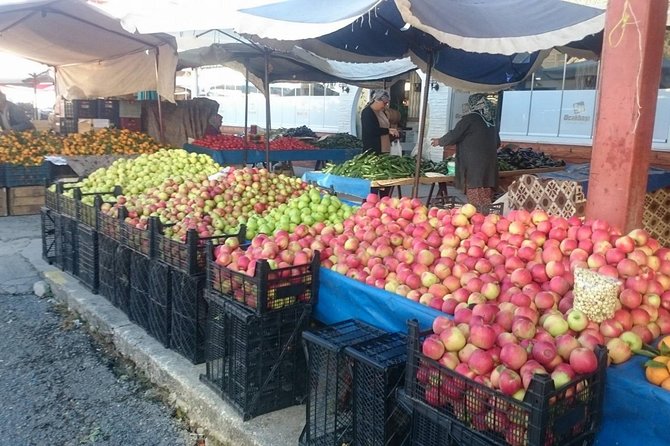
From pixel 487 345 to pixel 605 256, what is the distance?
0.98 meters

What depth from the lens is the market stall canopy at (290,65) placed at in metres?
9.34

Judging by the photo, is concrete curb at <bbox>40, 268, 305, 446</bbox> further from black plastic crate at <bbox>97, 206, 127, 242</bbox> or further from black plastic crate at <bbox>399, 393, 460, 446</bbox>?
black plastic crate at <bbox>399, 393, 460, 446</bbox>

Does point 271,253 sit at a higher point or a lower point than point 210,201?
lower

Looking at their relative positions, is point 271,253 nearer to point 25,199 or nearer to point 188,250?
point 188,250

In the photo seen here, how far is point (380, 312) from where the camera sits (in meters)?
2.99

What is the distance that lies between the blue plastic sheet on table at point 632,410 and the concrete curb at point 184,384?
160cm

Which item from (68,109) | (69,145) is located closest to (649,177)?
(69,145)

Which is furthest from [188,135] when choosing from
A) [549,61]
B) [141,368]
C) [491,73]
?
[141,368]

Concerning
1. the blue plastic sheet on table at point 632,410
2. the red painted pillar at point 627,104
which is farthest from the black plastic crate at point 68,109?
the blue plastic sheet on table at point 632,410

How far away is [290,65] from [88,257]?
6788 mm

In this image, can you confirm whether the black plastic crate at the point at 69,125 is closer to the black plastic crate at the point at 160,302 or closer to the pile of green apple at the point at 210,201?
the pile of green apple at the point at 210,201

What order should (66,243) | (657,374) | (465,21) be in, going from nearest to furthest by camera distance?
1. (657,374)
2. (465,21)
3. (66,243)

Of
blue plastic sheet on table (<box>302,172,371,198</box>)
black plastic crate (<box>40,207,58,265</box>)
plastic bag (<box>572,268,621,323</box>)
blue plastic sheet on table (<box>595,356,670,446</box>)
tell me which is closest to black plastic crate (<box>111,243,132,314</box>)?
black plastic crate (<box>40,207,58,265</box>)

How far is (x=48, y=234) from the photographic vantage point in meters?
6.62
